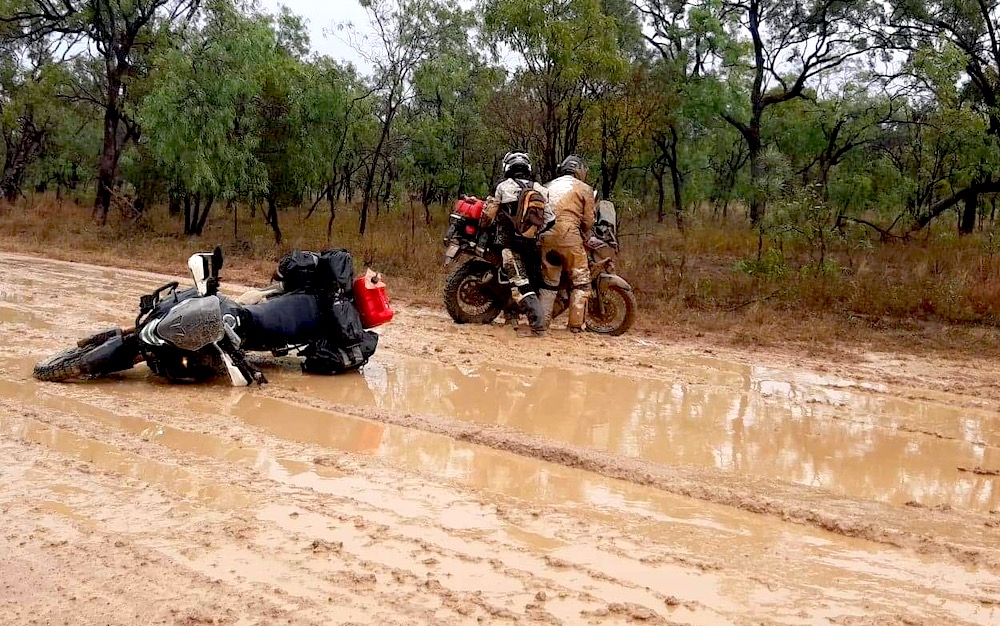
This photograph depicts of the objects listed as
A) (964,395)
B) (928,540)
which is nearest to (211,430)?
(928,540)

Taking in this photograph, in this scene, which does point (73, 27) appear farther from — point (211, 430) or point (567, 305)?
point (211, 430)

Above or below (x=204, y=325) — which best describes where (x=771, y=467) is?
below

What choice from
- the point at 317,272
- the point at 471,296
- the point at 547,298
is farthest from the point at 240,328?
the point at 547,298

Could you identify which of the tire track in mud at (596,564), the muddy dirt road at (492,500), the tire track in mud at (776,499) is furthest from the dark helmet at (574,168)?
the tire track in mud at (596,564)

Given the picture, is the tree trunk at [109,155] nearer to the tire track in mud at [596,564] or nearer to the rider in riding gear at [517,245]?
the rider in riding gear at [517,245]

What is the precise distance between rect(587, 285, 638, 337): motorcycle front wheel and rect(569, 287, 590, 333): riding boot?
333 millimetres

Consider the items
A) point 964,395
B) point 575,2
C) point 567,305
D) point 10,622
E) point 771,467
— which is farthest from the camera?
point 575,2

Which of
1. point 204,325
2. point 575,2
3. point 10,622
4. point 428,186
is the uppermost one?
point 575,2

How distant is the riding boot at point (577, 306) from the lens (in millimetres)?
9188

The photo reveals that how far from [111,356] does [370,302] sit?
196 centimetres

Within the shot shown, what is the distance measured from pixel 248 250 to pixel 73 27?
1108cm

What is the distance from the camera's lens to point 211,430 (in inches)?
200

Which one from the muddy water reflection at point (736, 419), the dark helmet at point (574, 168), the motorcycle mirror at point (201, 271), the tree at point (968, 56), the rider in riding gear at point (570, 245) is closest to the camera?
the muddy water reflection at point (736, 419)

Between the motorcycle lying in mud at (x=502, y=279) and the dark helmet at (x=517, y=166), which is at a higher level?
the dark helmet at (x=517, y=166)
